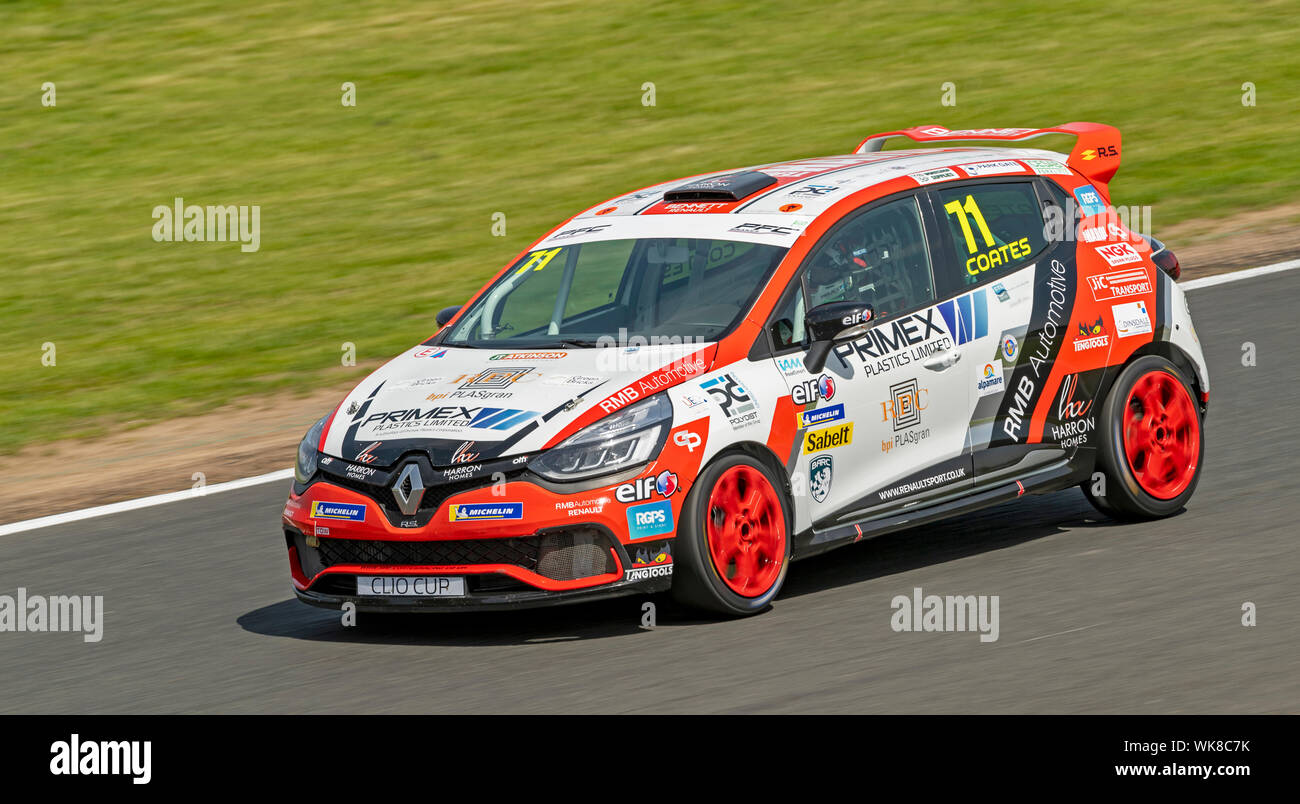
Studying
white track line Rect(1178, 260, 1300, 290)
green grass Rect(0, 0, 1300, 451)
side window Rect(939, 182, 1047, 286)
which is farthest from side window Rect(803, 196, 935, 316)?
green grass Rect(0, 0, 1300, 451)

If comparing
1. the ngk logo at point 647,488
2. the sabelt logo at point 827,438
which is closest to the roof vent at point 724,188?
the sabelt logo at point 827,438

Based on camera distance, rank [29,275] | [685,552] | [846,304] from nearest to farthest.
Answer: [685,552], [846,304], [29,275]

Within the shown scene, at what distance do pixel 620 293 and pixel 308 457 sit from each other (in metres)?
1.61

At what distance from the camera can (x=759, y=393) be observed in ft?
25.0

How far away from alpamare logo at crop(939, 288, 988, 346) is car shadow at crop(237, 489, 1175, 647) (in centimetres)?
103

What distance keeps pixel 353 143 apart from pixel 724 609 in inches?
590

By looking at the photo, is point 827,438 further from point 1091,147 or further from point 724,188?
point 1091,147

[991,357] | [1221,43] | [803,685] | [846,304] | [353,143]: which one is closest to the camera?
[803,685]

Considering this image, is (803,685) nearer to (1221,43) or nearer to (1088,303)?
(1088,303)

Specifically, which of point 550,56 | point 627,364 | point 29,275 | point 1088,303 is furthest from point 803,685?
point 550,56

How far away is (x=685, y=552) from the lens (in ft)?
23.8

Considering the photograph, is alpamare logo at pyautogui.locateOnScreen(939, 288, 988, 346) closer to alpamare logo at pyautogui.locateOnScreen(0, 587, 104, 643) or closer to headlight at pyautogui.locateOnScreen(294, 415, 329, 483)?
headlight at pyautogui.locateOnScreen(294, 415, 329, 483)

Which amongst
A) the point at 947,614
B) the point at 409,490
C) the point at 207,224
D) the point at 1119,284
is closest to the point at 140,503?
the point at 409,490

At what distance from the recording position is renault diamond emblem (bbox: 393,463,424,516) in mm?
7250
